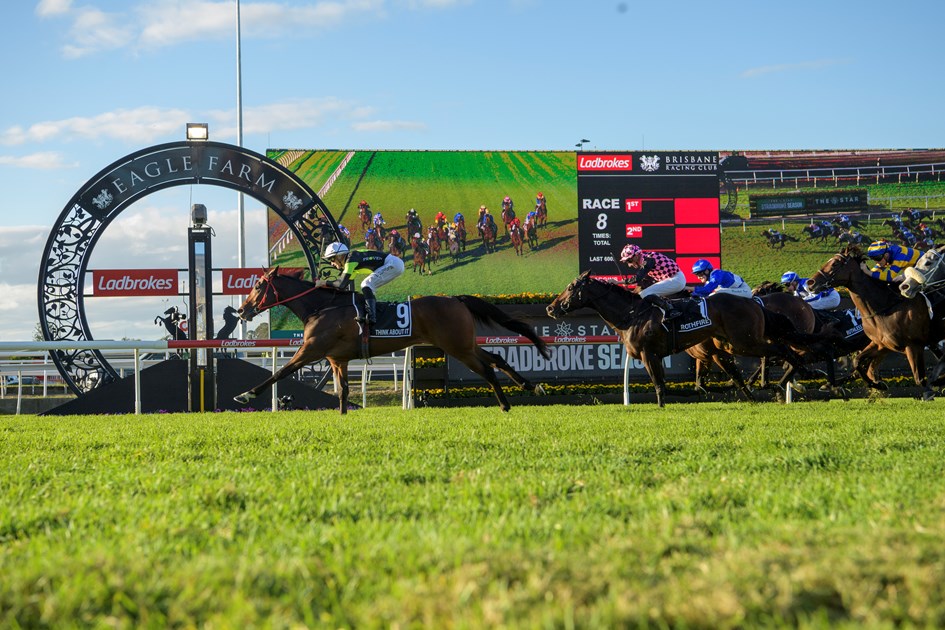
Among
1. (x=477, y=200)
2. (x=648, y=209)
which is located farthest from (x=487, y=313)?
A: (x=477, y=200)

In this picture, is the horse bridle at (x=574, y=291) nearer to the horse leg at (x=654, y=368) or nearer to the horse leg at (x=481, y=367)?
the horse leg at (x=654, y=368)

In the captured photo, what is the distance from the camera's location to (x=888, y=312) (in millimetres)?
9883

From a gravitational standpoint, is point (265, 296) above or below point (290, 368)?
above

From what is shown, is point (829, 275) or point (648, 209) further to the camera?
A: point (648, 209)

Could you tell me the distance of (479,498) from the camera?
3246mm

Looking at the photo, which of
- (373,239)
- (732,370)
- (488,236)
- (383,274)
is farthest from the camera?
(488,236)

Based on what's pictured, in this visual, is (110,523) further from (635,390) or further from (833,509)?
(635,390)

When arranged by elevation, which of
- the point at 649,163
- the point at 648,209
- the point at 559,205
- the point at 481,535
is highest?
the point at 649,163

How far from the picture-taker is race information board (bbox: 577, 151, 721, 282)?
2742 centimetres

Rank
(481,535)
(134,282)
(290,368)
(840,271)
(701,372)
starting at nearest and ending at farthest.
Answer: (481,535), (290,368), (840,271), (701,372), (134,282)

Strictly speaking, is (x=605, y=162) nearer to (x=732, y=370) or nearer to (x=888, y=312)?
(x=732, y=370)

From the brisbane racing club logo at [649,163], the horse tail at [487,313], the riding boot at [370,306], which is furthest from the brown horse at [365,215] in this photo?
the horse tail at [487,313]

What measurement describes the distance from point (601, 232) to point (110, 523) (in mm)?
25675

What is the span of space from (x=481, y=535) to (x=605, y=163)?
27138 mm
